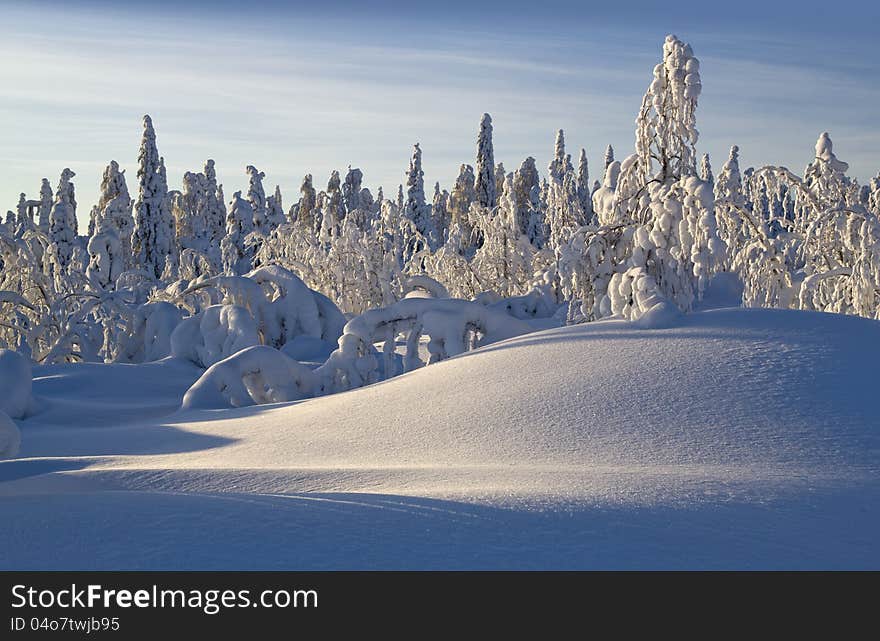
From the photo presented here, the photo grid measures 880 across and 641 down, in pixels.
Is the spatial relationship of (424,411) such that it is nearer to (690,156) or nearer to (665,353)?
(665,353)

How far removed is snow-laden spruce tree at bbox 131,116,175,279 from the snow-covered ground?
37689 mm

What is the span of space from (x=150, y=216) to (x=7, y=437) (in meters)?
43.2

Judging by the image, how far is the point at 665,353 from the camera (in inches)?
253

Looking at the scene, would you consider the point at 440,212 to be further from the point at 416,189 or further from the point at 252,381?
the point at 252,381

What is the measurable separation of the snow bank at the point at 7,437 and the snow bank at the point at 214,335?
7.65 metres

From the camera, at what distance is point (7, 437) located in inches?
188

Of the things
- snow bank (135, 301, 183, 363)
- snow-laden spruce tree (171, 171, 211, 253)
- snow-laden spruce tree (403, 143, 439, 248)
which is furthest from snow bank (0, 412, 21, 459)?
snow-laden spruce tree (171, 171, 211, 253)

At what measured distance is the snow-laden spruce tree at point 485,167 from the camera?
188 ft

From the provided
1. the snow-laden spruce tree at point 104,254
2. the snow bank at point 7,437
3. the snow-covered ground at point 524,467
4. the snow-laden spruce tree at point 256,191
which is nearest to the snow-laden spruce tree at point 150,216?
the snow-laden spruce tree at point 256,191

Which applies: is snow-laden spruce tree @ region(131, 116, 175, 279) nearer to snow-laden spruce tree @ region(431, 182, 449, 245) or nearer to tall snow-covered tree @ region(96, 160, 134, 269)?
tall snow-covered tree @ region(96, 160, 134, 269)

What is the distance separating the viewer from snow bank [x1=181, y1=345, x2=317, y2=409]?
9461mm

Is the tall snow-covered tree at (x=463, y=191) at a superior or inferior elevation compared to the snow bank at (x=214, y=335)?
superior

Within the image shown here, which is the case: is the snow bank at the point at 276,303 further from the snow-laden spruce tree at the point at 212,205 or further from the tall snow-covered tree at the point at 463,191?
the tall snow-covered tree at the point at 463,191
